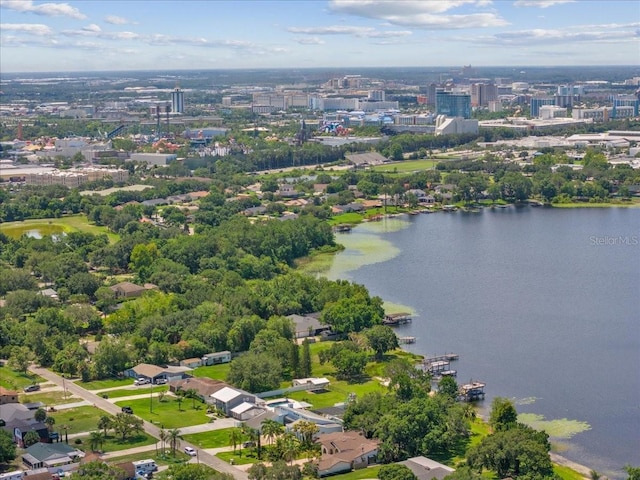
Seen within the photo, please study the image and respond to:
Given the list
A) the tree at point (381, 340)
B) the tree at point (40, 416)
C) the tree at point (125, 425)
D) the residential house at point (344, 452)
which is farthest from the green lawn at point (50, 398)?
the tree at point (381, 340)

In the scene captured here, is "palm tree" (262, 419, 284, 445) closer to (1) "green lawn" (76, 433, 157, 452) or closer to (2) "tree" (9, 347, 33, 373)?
(1) "green lawn" (76, 433, 157, 452)

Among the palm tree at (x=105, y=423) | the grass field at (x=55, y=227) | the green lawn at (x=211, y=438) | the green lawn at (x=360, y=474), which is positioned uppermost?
the palm tree at (x=105, y=423)

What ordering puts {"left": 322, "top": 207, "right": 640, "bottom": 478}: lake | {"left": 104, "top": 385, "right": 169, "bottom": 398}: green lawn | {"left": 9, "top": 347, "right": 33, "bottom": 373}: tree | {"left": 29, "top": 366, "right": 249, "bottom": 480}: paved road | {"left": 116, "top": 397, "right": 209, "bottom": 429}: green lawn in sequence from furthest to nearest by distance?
{"left": 9, "top": 347, "right": 33, "bottom": 373}: tree, {"left": 104, "top": 385, "right": 169, "bottom": 398}: green lawn, {"left": 322, "top": 207, "right": 640, "bottom": 478}: lake, {"left": 116, "top": 397, "right": 209, "bottom": 429}: green lawn, {"left": 29, "top": 366, "right": 249, "bottom": 480}: paved road

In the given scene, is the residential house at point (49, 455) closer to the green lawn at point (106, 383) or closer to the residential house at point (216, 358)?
the green lawn at point (106, 383)

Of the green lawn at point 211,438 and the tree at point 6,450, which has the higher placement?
the tree at point 6,450

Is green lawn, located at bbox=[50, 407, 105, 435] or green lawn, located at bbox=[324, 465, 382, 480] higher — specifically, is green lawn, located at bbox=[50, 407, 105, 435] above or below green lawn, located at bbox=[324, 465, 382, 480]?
above

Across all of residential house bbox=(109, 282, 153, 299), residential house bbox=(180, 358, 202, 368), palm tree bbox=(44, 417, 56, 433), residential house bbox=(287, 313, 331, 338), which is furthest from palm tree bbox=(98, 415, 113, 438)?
residential house bbox=(109, 282, 153, 299)

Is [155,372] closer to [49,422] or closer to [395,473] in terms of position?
[49,422]
